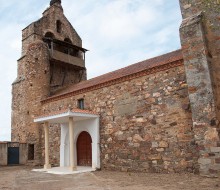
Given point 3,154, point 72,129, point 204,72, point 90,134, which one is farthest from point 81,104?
point 204,72

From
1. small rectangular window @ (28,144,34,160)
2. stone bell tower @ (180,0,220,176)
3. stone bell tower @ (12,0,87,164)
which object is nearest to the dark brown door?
stone bell tower @ (12,0,87,164)

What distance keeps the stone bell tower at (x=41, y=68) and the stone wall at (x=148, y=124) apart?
18.6 feet

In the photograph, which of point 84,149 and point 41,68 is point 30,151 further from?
point 41,68

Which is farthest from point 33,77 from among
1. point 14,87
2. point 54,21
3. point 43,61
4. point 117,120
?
point 117,120

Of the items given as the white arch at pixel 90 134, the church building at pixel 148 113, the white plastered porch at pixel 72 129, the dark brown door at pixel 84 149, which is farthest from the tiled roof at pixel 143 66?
the dark brown door at pixel 84 149

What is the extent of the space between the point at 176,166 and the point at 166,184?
89.3 inches

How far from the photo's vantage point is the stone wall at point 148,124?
29.7 feet

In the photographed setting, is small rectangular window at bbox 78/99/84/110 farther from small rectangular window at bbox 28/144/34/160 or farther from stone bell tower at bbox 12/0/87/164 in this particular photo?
small rectangular window at bbox 28/144/34/160

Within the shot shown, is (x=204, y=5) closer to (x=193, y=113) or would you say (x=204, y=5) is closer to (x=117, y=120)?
(x=193, y=113)

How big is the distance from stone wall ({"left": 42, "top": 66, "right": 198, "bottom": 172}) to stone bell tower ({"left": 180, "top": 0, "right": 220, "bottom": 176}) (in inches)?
26.2

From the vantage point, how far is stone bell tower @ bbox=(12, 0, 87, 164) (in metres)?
16.3

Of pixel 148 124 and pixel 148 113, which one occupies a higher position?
pixel 148 113

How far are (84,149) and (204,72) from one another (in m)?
7.55

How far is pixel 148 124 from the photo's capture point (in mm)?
10086
